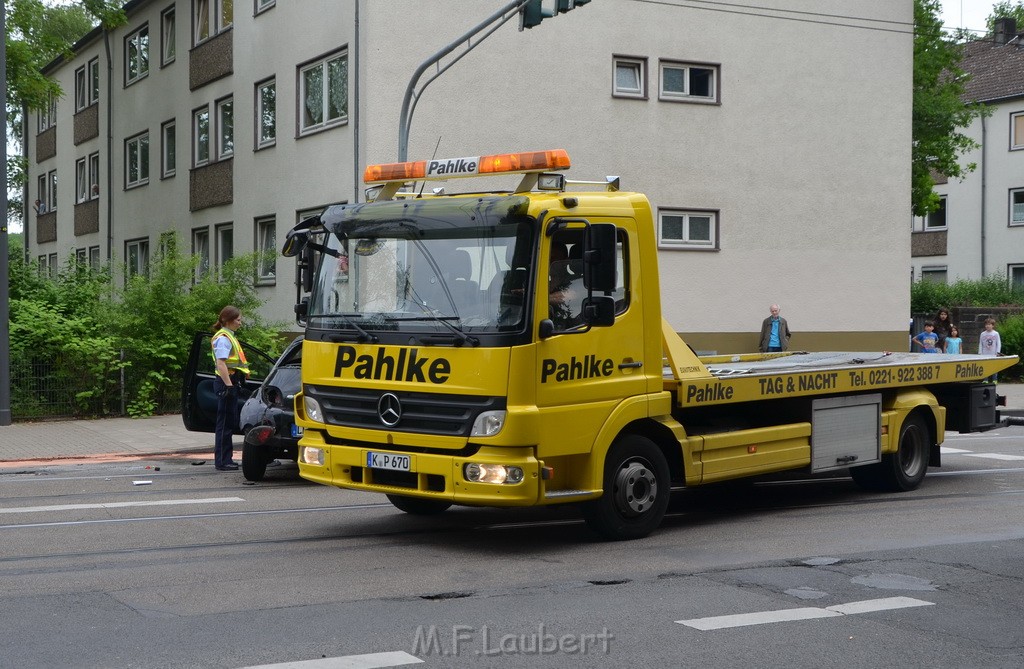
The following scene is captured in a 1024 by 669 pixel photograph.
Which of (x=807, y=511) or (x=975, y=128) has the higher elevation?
(x=975, y=128)

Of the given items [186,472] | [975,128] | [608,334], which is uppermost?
[975,128]

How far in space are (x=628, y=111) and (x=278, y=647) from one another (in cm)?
2026

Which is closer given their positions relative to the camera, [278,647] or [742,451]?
[278,647]

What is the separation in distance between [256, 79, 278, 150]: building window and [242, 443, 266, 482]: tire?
1498cm

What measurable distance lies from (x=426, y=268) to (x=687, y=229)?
17.8 m

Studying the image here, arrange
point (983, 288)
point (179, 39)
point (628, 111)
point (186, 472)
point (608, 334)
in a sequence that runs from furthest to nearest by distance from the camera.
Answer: point (983, 288), point (179, 39), point (628, 111), point (186, 472), point (608, 334)

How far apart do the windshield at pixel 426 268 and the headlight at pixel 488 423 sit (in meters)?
0.55

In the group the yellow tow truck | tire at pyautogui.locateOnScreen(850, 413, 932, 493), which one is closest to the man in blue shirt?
tire at pyautogui.locateOnScreen(850, 413, 932, 493)

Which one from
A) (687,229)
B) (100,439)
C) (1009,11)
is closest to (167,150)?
(687,229)

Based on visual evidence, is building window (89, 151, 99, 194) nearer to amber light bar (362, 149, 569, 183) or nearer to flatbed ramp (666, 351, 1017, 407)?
flatbed ramp (666, 351, 1017, 407)

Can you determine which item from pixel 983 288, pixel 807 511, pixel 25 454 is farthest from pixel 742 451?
pixel 983 288

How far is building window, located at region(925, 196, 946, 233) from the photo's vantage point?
47094 mm

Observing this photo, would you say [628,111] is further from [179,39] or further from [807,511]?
[807,511]

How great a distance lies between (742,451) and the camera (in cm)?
992
